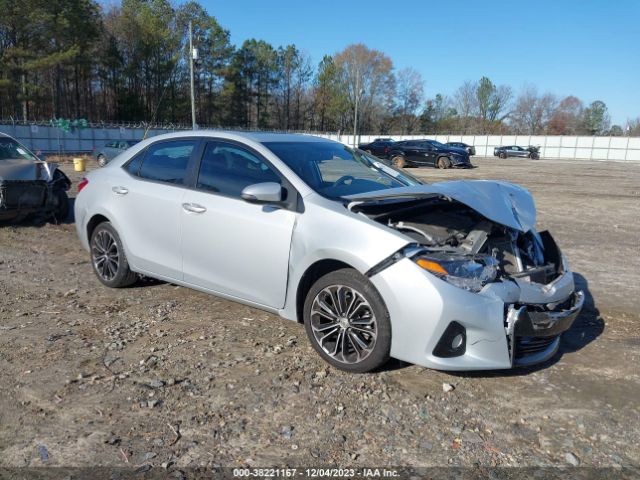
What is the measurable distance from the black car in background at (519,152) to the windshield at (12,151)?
48565 mm

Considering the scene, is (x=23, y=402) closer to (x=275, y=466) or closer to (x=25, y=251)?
(x=275, y=466)

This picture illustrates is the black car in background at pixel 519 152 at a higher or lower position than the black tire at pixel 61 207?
higher

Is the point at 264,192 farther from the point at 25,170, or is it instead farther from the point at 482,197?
the point at 25,170

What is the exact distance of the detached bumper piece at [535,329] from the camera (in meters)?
3.22

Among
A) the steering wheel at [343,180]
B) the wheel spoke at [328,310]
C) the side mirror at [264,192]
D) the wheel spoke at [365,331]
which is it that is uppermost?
the steering wheel at [343,180]

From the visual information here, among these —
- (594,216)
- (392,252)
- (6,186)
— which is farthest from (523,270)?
(594,216)

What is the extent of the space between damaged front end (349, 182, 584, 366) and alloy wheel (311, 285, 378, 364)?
0.30m

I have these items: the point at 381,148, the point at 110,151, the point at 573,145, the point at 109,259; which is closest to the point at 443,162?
the point at 381,148

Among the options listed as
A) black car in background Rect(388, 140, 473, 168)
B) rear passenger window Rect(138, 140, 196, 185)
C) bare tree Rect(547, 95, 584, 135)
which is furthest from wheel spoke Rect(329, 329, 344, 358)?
bare tree Rect(547, 95, 584, 135)

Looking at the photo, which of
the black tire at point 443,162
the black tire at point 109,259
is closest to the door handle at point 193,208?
the black tire at point 109,259

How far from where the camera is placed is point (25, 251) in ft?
23.1

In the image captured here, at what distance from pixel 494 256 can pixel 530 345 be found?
→ 0.65m

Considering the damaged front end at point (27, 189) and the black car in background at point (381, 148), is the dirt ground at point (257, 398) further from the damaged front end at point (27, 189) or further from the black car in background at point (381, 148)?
the black car in background at point (381, 148)

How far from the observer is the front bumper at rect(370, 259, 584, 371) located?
3115mm
